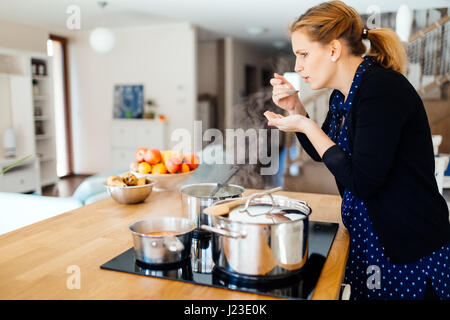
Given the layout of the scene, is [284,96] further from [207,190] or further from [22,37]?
[22,37]

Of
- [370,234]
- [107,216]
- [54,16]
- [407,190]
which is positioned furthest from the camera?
[54,16]

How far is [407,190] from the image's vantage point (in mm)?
941

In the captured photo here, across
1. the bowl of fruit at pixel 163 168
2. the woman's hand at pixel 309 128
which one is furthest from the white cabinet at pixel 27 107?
the woman's hand at pixel 309 128

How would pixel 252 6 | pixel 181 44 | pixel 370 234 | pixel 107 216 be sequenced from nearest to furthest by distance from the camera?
pixel 370 234
pixel 107 216
pixel 252 6
pixel 181 44

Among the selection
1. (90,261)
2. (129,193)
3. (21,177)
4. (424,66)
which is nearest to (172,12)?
(21,177)

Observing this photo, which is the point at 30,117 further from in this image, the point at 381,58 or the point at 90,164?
the point at 381,58

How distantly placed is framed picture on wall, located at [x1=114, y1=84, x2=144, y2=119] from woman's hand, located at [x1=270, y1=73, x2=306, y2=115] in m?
5.32

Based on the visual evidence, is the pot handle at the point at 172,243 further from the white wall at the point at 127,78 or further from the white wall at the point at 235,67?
the white wall at the point at 235,67

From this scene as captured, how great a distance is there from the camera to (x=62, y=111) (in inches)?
267

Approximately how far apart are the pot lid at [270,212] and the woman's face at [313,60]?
0.34m

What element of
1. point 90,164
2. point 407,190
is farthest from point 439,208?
point 90,164

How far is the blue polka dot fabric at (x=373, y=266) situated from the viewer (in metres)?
1.01

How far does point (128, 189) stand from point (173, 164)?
13.2 inches

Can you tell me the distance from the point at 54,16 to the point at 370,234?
17.6 ft
